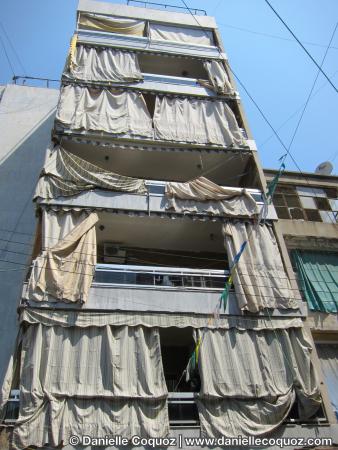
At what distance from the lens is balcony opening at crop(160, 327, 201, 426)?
9.09 meters

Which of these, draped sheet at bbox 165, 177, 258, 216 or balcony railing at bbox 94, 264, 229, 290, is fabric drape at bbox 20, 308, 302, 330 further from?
draped sheet at bbox 165, 177, 258, 216

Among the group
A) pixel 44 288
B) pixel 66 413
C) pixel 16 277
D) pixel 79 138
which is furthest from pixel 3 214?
pixel 66 413

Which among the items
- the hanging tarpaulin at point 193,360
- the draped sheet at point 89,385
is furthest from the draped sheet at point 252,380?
the draped sheet at point 89,385

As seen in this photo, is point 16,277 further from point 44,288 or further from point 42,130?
point 42,130

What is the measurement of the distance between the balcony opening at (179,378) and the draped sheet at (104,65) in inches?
396

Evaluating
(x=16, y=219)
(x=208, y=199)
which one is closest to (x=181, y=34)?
(x=208, y=199)

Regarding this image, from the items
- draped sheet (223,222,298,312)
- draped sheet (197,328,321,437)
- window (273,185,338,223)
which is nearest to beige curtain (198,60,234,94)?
window (273,185,338,223)

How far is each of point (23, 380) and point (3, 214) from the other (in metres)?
8.79

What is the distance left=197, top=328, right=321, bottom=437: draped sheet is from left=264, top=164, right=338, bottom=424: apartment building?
4.44 ft

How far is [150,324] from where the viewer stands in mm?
9906

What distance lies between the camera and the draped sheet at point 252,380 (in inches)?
350

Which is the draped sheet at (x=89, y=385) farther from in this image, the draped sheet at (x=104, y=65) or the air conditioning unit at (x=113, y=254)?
the draped sheet at (x=104, y=65)

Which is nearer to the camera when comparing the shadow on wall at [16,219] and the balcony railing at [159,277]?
the balcony railing at [159,277]

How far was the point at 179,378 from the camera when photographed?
454 inches
